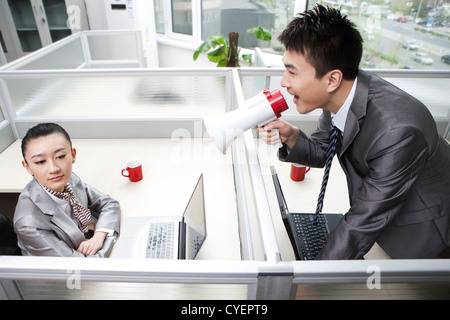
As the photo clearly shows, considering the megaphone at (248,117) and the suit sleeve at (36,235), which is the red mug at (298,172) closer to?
the megaphone at (248,117)

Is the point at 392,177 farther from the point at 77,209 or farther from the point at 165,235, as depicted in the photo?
the point at 77,209

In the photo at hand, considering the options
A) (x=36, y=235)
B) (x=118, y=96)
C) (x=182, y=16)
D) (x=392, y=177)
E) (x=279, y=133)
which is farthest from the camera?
(x=182, y=16)

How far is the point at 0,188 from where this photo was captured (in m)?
1.40

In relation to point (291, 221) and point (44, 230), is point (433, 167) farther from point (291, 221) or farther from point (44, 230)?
point (44, 230)

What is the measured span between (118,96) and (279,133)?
1049 mm

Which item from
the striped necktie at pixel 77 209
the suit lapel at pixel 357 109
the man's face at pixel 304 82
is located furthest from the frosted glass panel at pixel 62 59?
the suit lapel at pixel 357 109

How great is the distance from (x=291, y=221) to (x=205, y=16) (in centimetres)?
383

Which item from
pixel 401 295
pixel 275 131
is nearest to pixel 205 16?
pixel 275 131

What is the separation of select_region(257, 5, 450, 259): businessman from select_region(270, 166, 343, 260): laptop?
0.15 meters

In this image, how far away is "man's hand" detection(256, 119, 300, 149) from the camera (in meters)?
0.99

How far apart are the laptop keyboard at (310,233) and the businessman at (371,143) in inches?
6.0

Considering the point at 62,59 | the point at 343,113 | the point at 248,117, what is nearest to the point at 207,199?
the point at 248,117

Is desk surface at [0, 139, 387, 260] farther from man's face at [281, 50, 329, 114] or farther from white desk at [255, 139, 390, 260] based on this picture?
man's face at [281, 50, 329, 114]

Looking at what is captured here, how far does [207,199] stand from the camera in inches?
52.6
